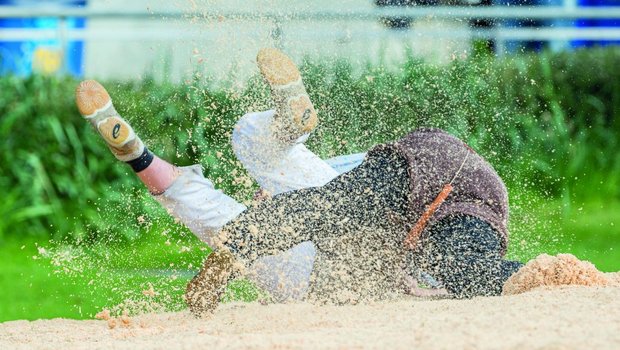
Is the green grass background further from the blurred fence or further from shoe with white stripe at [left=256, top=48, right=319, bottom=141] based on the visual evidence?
shoe with white stripe at [left=256, top=48, right=319, bottom=141]

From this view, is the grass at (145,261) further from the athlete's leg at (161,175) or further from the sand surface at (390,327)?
the sand surface at (390,327)

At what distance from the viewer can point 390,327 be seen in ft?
8.96

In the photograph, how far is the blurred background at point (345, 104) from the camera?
6020 millimetres

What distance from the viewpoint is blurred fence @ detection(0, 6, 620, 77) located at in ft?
21.2

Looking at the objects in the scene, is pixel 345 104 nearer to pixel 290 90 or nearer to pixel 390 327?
pixel 290 90

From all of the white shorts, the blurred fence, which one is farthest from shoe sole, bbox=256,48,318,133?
the blurred fence

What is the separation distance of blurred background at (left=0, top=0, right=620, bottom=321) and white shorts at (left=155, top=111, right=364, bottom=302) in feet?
5.82

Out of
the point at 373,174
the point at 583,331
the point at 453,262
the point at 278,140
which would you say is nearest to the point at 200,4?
the point at 278,140

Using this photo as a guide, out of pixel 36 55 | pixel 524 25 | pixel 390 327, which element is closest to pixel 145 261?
pixel 36 55

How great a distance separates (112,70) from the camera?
6.77 metres

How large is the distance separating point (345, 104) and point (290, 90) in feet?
6.60

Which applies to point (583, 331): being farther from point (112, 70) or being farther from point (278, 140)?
point (112, 70)

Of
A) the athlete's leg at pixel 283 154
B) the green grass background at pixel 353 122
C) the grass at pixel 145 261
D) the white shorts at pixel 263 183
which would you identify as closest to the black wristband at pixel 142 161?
the white shorts at pixel 263 183

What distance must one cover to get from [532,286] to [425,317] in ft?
1.80
